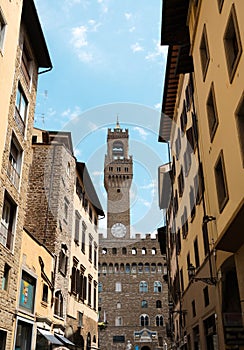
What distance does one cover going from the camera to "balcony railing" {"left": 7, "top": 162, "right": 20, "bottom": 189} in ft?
45.6

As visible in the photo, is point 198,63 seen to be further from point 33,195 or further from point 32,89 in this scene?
point 33,195

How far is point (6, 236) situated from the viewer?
13.4 meters

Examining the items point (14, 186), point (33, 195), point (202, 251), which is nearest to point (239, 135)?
point (202, 251)

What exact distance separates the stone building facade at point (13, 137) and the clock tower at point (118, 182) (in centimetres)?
5976

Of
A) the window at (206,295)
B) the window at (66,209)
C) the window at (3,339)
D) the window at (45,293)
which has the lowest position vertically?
the window at (3,339)

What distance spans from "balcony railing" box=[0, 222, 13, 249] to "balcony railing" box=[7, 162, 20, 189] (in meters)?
1.73

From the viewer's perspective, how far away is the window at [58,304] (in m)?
19.6

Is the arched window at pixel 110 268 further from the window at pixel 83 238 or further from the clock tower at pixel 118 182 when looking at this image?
the window at pixel 83 238

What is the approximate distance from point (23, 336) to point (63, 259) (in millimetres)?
6805

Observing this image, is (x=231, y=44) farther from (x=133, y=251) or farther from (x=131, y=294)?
(x=133, y=251)

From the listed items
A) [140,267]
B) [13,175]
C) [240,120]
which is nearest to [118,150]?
[140,267]

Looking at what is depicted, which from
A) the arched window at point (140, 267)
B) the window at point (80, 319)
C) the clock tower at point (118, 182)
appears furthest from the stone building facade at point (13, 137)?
the clock tower at point (118, 182)

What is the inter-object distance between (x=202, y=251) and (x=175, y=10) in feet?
30.8

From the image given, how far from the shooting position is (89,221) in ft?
97.5
